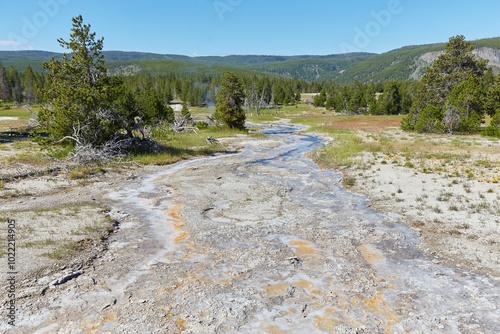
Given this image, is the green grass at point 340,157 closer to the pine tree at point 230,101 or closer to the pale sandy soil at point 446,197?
the pale sandy soil at point 446,197

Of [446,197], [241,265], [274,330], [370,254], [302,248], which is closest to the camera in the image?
[274,330]

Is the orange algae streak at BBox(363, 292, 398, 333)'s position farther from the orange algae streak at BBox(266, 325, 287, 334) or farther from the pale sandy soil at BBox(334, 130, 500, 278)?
the pale sandy soil at BBox(334, 130, 500, 278)

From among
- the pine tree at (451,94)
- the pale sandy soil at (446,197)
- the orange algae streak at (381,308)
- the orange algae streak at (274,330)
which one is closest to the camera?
the orange algae streak at (274,330)

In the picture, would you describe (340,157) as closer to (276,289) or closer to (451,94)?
(276,289)

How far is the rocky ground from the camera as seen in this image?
778 cm

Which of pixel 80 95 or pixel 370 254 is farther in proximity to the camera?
pixel 80 95

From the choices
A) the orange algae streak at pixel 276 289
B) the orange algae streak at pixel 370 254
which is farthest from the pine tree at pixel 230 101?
the orange algae streak at pixel 276 289

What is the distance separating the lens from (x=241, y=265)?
10516mm

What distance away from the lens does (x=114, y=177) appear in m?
23.7

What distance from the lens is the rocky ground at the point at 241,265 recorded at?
7.78 meters

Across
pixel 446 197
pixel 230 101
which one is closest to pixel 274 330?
pixel 446 197

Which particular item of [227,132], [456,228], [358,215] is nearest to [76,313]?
[358,215]

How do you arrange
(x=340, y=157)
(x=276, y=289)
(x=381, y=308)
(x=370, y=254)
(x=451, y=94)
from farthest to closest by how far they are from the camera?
(x=451, y=94)
(x=340, y=157)
(x=370, y=254)
(x=276, y=289)
(x=381, y=308)

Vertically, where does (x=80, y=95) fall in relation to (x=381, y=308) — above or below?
above
